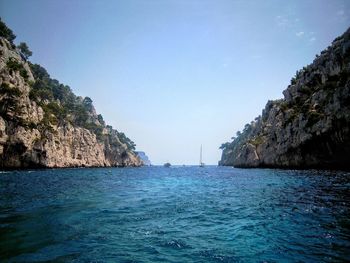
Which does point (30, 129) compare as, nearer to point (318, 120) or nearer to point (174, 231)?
point (174, 231)

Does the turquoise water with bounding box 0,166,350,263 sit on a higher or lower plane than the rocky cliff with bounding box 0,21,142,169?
lower

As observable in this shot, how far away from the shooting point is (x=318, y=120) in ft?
201

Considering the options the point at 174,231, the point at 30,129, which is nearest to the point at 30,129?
the point at 30,129

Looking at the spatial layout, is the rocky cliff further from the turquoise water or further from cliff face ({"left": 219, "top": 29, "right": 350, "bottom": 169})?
cliff face ({"left": 219, "top": 29, "right": 350, "bottom": 169})

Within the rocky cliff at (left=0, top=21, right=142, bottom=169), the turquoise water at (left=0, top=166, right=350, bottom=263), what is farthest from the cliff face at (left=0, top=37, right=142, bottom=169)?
the turquoise water at (left=0, top=166, right=350, bottom=263)

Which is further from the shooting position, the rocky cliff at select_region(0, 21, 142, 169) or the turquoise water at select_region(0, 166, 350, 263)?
the rocky cliff at select_region(0, 21, 142, 169)

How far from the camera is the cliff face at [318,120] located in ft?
180

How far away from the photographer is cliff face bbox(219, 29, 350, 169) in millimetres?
54844

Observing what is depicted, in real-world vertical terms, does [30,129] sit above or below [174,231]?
above

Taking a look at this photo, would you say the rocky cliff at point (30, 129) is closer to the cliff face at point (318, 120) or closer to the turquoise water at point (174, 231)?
the turquoise water at point (174, 231)

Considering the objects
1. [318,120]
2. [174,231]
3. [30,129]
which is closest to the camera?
[174,231]

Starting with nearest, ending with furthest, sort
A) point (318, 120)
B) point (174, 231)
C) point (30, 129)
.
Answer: point (174, 231) < point (318, 120) < point (30, 129)

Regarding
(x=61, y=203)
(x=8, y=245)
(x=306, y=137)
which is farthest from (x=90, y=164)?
(x=8, y=245)

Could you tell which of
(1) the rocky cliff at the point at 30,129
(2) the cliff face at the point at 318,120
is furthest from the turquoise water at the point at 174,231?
(1) the rocky cliff at the point at 30,129
